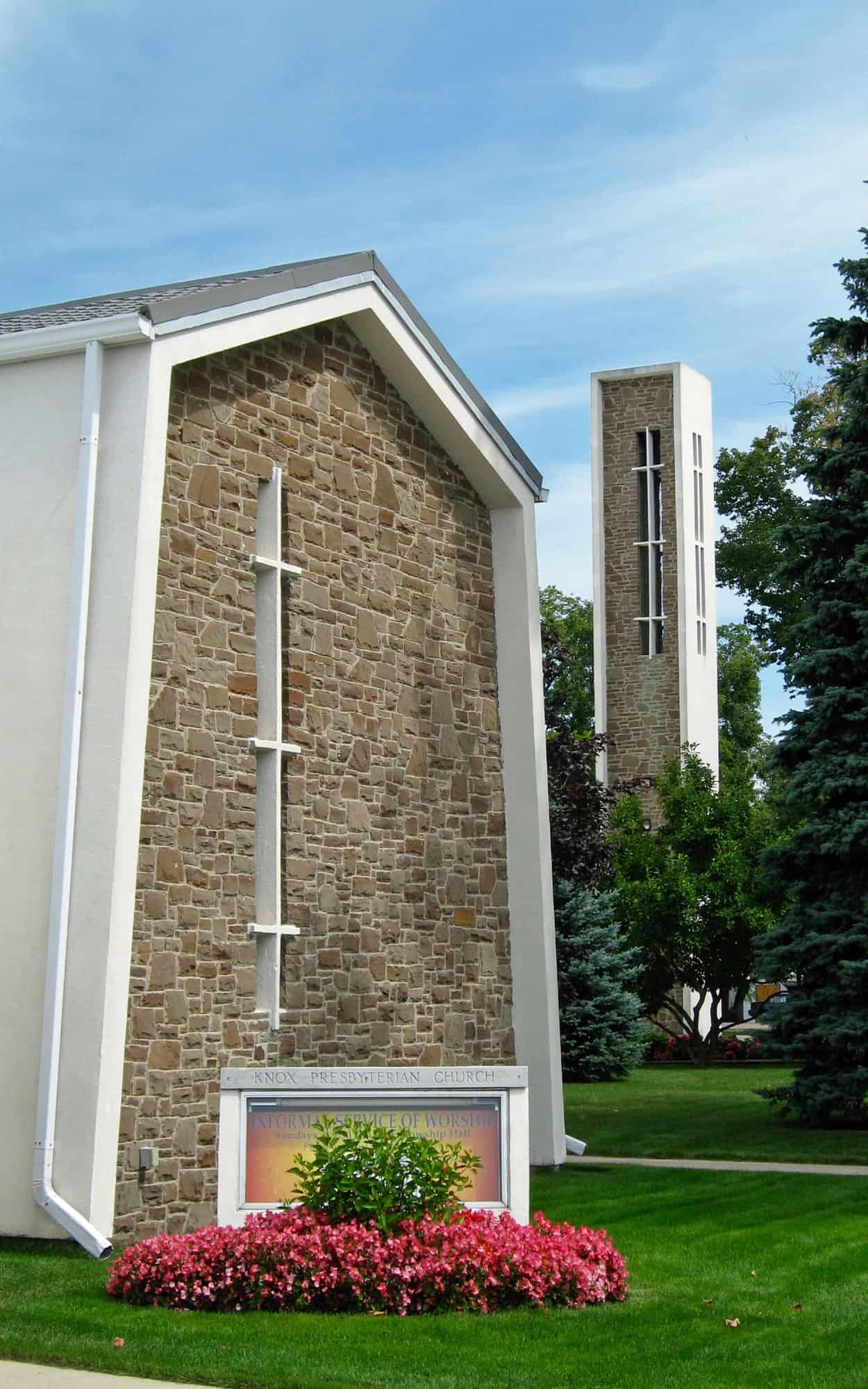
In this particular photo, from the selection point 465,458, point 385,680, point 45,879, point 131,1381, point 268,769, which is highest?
point 465,458

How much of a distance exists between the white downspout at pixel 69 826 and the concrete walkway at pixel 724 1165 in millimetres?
6883

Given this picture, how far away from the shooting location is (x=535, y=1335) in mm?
8969

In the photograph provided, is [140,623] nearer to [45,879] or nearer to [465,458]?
[45,879]

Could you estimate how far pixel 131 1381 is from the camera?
789cm

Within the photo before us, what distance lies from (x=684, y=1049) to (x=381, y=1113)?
2571cm

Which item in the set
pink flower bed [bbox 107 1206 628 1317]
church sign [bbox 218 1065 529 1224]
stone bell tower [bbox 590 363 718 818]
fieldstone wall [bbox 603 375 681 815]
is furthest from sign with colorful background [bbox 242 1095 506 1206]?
fieldstone wall [bbox 603 375 681 815]

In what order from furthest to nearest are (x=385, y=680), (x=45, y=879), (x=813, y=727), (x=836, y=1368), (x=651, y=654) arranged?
(x=651, y=654)
(x=813, y=727)
(x=385, y=680)
(x=45, y=879)
(x=836, y=1368)

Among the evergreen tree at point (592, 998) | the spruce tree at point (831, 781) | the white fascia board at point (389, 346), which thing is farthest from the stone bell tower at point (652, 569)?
the white fascia board at point (389, 346)

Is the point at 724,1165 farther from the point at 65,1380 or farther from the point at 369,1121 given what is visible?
the point at 65,1380

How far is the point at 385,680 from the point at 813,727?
5.70 metres

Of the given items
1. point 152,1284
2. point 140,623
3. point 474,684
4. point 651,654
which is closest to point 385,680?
point 474,684

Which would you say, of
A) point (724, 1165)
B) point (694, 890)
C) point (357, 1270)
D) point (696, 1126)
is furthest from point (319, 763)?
point (694, 890)

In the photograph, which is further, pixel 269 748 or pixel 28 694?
pixel 269 748

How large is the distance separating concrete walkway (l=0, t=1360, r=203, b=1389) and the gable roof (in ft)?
24.7
